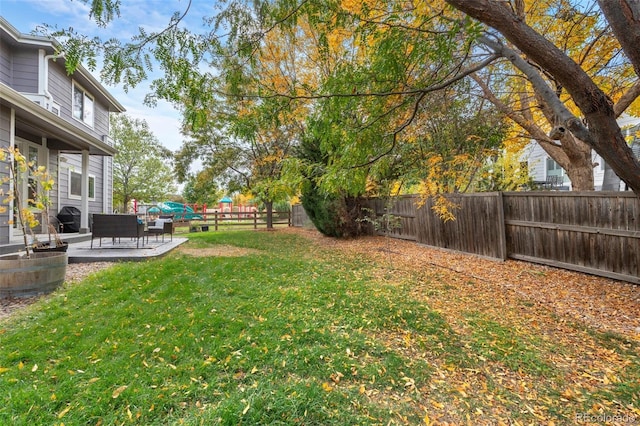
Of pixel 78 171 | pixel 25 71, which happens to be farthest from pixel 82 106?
pixel 78 171

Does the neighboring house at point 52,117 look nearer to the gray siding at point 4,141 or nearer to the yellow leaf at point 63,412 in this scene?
the gray siding at point 4,141

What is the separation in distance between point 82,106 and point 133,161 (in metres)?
12.9

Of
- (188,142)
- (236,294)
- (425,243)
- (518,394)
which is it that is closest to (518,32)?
(518,394)

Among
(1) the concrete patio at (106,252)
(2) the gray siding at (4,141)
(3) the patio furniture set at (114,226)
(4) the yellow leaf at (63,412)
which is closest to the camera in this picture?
(4) the yellow leaf at (63,412)

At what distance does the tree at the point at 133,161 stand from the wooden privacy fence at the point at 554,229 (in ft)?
70.1

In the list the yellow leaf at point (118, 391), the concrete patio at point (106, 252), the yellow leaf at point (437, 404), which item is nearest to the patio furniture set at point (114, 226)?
the concrete patio at point (106, 252)

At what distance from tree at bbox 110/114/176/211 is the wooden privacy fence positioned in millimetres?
21376

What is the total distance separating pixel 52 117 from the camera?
6344 mm

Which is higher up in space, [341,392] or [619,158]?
[619,158]

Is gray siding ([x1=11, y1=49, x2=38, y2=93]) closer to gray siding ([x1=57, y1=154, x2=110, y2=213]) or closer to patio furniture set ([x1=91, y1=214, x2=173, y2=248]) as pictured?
gray siding ([x1=57, y1=154, x2=110, y2=213])

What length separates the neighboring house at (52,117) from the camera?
5.83 m

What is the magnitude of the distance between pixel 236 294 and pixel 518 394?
10.9ft

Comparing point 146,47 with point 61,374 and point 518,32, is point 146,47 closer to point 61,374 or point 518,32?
point 61,374

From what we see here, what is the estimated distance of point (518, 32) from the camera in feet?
7.85
